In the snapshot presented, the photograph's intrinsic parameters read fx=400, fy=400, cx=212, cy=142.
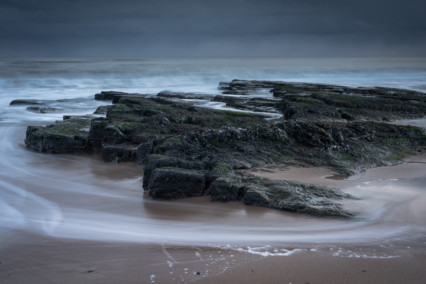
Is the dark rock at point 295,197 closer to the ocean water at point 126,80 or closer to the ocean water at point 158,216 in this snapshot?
the ocean water at point 158,216

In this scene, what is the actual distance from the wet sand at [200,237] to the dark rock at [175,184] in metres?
0.13

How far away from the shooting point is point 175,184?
5.24 meters

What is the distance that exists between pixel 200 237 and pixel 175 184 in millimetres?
1292

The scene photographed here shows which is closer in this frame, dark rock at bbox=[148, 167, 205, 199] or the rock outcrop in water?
the rock outcrop in water

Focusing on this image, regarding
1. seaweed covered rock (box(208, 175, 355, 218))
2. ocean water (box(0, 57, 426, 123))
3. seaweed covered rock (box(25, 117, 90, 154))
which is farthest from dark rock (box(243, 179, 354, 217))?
ocean water (box(0, 57, 426, 123))

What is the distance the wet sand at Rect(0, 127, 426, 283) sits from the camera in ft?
10.7

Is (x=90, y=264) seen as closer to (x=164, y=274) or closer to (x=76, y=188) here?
(x=164, y=274)

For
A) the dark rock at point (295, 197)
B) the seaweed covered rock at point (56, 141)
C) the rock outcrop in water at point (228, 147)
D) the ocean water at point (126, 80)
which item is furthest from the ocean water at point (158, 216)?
the ocean water at point (126, 80)

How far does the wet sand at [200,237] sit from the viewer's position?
3273 mm

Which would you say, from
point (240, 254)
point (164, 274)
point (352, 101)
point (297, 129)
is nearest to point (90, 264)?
point (164, 274)

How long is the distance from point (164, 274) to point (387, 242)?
2166 mm

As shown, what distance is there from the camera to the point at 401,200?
503 centimetres

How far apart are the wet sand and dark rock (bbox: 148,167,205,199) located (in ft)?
0.43

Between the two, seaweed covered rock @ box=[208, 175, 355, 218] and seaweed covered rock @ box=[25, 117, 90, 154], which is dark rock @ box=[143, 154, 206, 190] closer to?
seaweed covered rock @ box=[208, 175, 355, 218]
